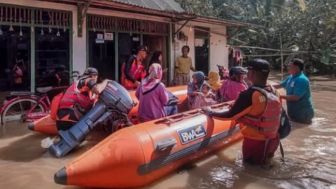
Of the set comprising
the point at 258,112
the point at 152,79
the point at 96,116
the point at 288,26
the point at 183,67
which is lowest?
the point at 96,116

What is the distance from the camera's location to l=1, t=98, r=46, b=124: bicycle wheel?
759cm

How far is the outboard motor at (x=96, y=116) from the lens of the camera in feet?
18.4

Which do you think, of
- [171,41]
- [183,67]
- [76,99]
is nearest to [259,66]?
[76,99]

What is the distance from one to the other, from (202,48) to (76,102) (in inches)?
316

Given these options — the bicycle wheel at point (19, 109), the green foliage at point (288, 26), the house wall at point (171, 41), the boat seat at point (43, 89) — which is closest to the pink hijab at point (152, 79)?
the bicycle wheel at point (19, 109)

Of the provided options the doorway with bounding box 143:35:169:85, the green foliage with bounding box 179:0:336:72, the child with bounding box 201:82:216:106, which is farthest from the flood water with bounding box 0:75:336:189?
the green foliage with bounding box 179:0:336:72

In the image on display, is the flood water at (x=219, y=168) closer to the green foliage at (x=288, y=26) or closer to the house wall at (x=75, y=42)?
the house wall at (x=75, y=42)

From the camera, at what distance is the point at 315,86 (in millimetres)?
16797

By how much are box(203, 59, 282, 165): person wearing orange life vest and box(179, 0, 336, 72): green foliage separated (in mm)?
14450

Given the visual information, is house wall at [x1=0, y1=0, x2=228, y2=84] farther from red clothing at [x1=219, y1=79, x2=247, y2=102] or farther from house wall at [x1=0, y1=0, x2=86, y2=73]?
red clothing at [x1=219, y1=79, x2=247, y2=102]

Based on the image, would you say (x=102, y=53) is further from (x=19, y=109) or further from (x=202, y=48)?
(x=202, y=48)

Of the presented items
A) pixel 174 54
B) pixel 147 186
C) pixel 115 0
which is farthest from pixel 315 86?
pixel 147 186

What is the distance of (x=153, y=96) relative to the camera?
226 inches

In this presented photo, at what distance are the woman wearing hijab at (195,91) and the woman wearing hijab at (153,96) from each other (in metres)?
1.12
